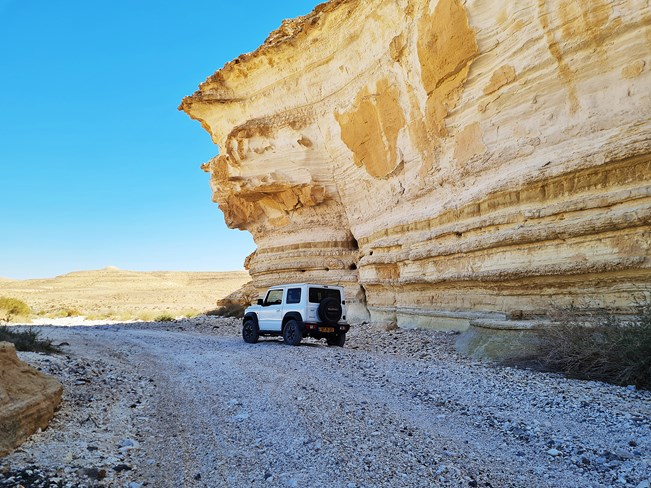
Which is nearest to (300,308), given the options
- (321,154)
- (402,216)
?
(402,216)

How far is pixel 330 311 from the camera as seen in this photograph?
1272 cm

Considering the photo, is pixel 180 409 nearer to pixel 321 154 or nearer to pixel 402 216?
pixel 402 216

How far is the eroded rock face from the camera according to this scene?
4062 mm

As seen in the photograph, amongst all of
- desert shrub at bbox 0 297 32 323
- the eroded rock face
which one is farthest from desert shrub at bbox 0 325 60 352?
desert shrub at bbox 0 297 32 323

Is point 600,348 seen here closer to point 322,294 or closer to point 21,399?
point 21,399

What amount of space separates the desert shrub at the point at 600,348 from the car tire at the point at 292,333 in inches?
246

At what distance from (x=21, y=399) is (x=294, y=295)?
8.91m

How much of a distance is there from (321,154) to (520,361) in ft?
48.3

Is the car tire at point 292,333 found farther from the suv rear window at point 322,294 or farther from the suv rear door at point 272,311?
the suv rear window at point 322,294

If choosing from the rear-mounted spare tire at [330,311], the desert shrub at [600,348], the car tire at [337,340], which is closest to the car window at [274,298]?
the rear-mounted spare tire at [330,311]

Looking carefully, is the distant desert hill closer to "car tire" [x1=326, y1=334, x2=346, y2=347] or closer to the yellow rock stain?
the yellow rock stain

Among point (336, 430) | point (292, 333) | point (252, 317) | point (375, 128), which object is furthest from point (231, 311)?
point (336, 430)

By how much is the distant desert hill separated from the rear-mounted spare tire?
123ft

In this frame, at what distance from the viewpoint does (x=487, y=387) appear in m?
6.59
